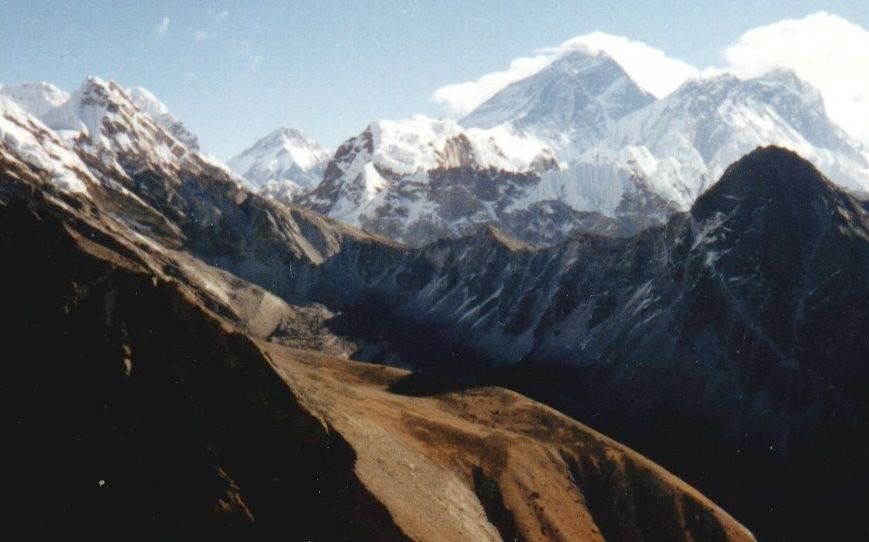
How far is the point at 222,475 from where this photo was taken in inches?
1766

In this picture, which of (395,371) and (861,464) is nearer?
(861,464)

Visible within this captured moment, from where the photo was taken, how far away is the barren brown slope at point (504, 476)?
2347 inches

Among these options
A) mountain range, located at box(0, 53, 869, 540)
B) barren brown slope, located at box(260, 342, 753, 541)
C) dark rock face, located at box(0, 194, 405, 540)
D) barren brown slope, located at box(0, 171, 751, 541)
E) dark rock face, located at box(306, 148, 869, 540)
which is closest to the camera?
dark rock face, located at box(0, 194, 405, 540)

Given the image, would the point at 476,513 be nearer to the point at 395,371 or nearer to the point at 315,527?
the point at 315,527

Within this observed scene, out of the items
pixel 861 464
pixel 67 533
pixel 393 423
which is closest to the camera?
pixel 67 533

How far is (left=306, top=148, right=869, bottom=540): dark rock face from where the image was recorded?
376 ft

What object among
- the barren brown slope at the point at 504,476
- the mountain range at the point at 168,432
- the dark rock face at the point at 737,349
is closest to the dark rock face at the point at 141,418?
the mountain range at the point at 168,432

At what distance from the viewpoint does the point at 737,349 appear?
138625mm

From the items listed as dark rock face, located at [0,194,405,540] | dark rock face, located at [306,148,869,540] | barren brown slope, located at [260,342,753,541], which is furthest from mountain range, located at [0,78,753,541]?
dark rock face, located at [306,148,869,540]

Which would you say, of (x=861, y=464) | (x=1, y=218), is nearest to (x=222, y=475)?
(x=1, y=218)

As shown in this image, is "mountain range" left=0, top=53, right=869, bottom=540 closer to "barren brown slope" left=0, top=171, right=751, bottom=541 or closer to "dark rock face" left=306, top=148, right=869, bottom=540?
"barren brown slope" left=0, top=171, right=751, bottom=541

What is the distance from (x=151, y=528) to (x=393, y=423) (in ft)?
Answer: 130

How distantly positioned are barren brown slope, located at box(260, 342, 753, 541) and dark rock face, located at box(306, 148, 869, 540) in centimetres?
3282

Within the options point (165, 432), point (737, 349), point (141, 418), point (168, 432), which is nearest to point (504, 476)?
point (168, 432)
